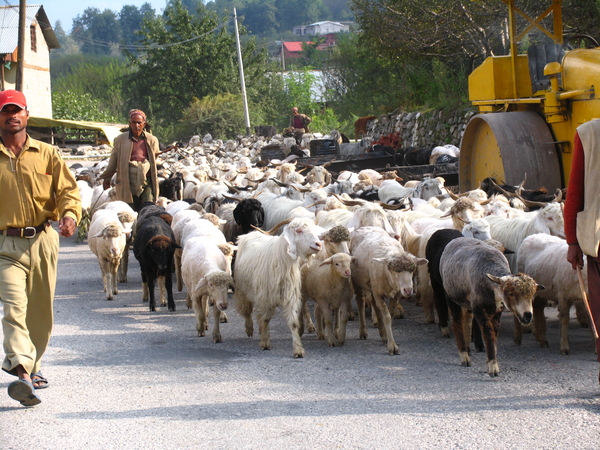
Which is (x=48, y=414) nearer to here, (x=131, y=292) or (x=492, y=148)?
(x=131, y=292)

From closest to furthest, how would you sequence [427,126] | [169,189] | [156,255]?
1. [156,255]
2. [169,189]
3. [427,126]

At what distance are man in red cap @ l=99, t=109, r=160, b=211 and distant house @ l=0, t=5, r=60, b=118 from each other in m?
31.6

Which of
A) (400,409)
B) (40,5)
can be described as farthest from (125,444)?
(40,5)

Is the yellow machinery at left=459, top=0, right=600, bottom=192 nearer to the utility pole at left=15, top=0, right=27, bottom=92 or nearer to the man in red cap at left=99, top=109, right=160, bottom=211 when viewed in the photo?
the man in red cap at left=99, top=109, right=160, bottom=211

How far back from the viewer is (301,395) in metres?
5.34

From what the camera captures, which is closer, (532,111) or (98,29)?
(532,111)

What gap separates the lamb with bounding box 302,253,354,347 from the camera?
22.5ft

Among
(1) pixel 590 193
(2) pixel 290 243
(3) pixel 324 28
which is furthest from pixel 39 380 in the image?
(3) pixel 324 28

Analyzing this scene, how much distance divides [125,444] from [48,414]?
2.83ft

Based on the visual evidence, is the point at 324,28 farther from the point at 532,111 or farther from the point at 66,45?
the point at 532,111

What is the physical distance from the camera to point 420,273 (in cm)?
760

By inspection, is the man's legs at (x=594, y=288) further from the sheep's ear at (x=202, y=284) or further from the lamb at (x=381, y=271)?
the sheep's ear at (x=202, y=284)

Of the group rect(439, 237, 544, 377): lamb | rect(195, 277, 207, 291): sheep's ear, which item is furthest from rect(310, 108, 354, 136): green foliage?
rect(439, 237, 544, 377): lamb

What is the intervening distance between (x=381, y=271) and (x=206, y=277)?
1643 mm
